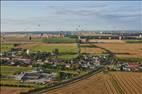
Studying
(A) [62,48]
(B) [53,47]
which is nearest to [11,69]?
(A) [62,48]

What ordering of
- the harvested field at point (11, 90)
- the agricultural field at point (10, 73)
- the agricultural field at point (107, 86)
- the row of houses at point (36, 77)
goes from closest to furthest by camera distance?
1. the agricultural field at point (107, 86)
2. the harvested field at point (11, 90)
3. the agricultural field at point (10, 73)
4. the row of houses at point (36, 77)

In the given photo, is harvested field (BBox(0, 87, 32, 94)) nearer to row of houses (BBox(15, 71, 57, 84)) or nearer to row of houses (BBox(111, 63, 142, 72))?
row of houses (BBox(15, 71, 57, 84))

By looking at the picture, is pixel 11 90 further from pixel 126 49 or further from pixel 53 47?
pixel 53 47

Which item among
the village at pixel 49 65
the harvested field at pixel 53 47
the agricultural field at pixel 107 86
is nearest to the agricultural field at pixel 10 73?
the village at pixel 49 65

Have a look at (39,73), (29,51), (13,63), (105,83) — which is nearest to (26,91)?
(105,83)

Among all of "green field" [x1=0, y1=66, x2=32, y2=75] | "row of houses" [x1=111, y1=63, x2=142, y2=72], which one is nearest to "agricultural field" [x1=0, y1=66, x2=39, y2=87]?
"green field" [x1=0, y1=66, x2=32, y2=75]

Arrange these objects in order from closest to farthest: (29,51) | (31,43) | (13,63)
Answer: (13,63) → (29,51) → (31,43)

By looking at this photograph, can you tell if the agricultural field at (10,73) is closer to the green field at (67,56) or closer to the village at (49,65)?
the village at (49,65)

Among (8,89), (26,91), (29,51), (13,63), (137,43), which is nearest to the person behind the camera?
(137,43)

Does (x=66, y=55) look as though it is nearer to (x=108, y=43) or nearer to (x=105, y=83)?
(x=108, y=43)
